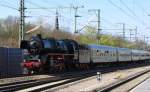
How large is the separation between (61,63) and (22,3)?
25.6 feet

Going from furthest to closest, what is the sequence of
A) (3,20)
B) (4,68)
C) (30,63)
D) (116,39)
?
1. (116,39)
2. (3,20)
3. (4,68)
4. (30,63)

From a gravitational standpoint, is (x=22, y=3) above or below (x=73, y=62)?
above

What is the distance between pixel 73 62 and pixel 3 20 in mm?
40125

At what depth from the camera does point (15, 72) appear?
119 feet

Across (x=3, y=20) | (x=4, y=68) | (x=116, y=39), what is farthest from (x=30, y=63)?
(x=116, y=39)

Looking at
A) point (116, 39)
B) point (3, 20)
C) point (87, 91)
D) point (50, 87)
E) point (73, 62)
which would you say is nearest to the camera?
point (87, 91)

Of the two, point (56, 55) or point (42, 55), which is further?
point (56, 55)

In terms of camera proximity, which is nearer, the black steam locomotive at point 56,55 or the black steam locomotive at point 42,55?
the black steam locomotive at point 42,55

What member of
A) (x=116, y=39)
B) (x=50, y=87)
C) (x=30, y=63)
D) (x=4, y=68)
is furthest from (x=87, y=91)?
(x=116, y=39)

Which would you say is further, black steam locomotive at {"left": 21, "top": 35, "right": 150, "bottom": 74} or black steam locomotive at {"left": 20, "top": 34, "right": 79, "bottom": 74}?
black steam locomotive at {"left": 21, "top": 35, "right": 150, "bottom": 74}

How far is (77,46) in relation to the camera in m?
40.4

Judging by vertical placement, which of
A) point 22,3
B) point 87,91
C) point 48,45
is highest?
point 22,3

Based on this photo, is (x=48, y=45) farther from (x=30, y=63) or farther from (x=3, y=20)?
(x=3, y=20)

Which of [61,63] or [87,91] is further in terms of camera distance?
[61,63]
